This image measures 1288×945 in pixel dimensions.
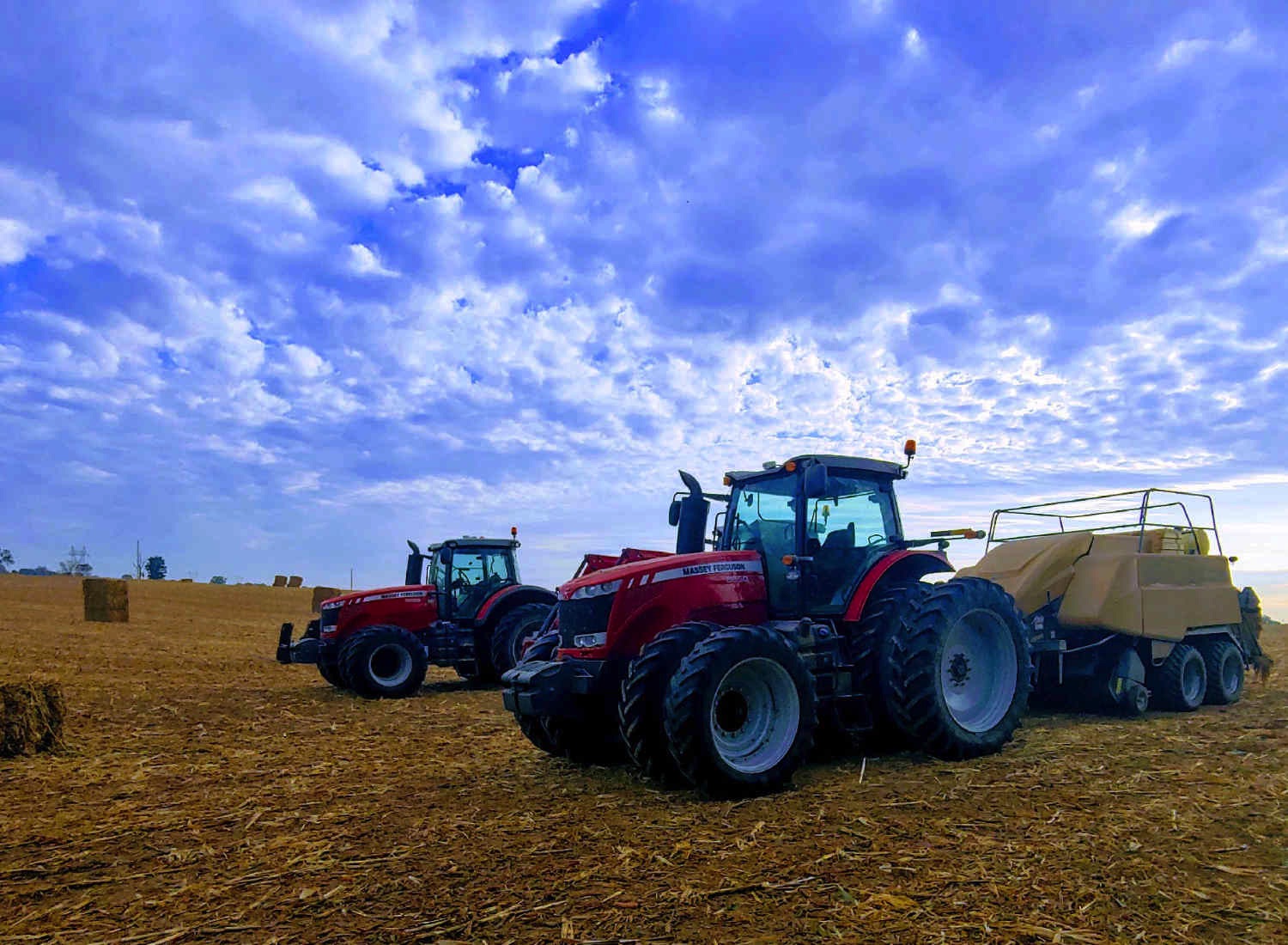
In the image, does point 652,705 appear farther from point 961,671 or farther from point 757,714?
point 961,671

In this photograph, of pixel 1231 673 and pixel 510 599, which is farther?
pixel 510 599

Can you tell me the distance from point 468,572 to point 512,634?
4.93ft

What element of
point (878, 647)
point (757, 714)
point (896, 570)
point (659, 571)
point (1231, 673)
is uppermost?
point (659, 571)

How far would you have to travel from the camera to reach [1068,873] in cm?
441

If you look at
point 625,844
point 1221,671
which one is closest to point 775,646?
point 625,844

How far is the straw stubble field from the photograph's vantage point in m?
3.96

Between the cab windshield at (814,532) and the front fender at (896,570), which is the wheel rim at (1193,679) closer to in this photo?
the front fender at (896,570)

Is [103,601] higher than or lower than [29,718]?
higher

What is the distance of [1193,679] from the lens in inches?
408

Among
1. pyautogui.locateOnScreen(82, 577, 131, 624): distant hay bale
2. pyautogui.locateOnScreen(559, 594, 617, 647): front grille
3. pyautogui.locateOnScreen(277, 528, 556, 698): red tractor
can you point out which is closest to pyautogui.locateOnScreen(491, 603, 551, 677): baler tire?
pyautogui.locateOnScreen(277, 528, 556, 698): red tractor

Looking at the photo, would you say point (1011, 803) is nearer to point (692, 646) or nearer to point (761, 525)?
point (692, 646)

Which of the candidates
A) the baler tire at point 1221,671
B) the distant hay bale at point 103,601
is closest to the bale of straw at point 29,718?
the baler tire at point 1221,671

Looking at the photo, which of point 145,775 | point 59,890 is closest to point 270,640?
point 145,775

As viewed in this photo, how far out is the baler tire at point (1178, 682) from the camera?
32.8 feet
